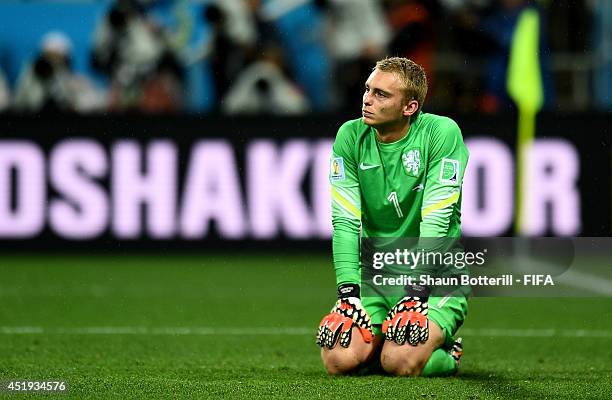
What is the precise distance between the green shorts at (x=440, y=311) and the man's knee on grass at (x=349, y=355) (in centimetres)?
20

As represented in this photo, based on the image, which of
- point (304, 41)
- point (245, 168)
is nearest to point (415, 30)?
point (304, 41)

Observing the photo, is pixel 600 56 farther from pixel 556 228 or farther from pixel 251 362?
pixel 251 362

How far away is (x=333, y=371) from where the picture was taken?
7.05 m

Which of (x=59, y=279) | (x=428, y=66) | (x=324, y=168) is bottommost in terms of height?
(x=59, y=279)

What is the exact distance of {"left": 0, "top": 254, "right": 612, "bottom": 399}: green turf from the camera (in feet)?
21.9

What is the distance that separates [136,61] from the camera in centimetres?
1562

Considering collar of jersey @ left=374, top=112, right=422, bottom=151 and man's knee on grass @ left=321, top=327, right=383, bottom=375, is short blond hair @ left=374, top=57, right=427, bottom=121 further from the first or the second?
man's knee on grass @ left=321, top=327, right=383, bottom=375

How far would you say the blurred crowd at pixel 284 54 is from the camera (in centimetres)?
1513

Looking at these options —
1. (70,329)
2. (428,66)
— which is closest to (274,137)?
(428,66)

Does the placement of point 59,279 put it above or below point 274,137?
below

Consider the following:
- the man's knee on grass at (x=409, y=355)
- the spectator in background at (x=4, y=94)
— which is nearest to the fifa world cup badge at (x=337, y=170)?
the man's knee on grass at (x=409, y=355)

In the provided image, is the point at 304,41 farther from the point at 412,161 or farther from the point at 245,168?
the point at 412,161

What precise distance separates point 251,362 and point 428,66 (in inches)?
312

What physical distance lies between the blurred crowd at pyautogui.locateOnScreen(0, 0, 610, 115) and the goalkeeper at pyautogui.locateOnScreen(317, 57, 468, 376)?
747cm
